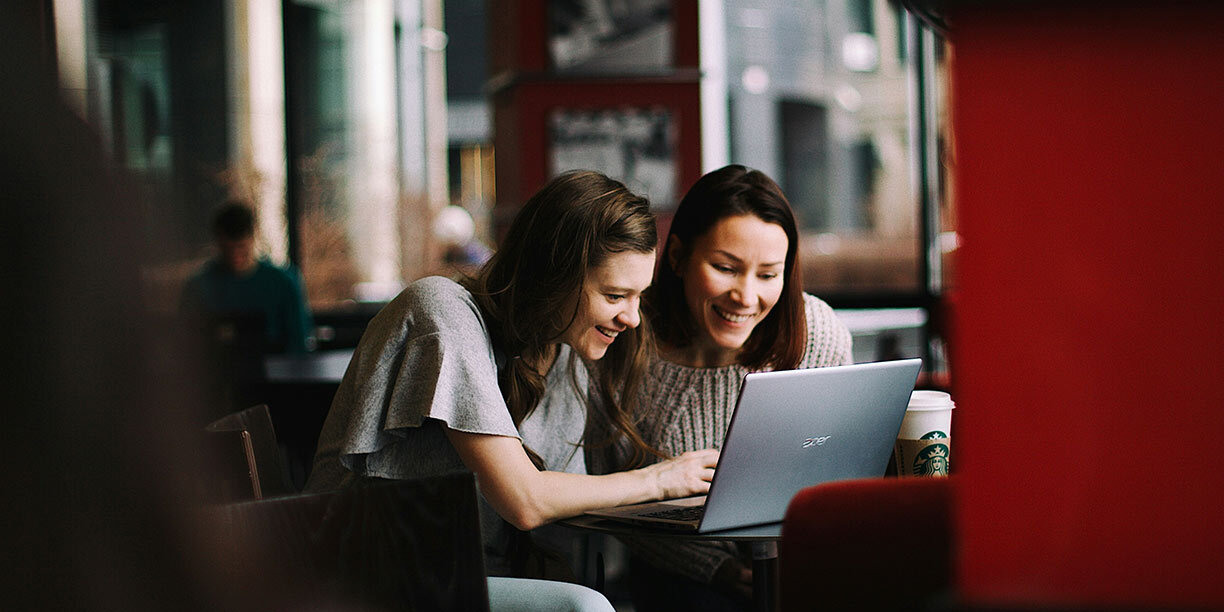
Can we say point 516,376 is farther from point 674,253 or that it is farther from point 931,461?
point 931,461

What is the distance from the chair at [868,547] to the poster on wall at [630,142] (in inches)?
160

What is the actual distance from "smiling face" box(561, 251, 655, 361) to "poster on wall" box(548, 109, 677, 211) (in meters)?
3.25

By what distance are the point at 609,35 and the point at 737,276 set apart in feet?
10.6

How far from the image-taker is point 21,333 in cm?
37

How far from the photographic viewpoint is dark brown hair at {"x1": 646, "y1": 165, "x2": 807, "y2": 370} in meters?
2.36

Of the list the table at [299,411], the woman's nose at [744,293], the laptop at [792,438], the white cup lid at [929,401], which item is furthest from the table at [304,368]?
the white cup lid at [929,401]

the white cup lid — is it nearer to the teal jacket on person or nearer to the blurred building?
the blurred building

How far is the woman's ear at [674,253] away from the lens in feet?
8.11

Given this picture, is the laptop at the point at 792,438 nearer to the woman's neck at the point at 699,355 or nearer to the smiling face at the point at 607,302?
the smiling face at the point at 607,302

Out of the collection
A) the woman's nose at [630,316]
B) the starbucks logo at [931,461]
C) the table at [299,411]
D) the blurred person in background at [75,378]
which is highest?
the blurred person in background at [75,378]

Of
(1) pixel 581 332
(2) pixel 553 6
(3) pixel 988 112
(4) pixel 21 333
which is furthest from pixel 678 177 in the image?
(4) pixel 21 333

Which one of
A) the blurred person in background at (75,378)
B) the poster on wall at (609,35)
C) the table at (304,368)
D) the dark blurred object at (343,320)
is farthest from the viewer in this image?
the dark blurred object at (343,320)

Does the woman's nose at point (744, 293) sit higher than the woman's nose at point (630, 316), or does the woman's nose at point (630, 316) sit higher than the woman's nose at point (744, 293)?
the woman's nose at point (744, 293)

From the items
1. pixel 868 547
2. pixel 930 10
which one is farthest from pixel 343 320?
pixel 930 10
